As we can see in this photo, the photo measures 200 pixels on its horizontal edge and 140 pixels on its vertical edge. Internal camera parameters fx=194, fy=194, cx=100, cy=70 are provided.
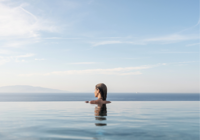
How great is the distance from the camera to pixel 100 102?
100ft

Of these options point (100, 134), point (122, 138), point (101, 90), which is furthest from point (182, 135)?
point (101, 90)

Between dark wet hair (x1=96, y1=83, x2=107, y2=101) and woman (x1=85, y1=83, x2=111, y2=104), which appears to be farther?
dark wet hair (x1=96, y1=83, x2=107, y2=101)

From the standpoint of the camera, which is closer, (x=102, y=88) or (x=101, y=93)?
(x=101, y=93)

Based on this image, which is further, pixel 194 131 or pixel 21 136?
pixel 194 131

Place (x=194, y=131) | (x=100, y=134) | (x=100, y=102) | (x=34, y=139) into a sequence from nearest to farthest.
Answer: (x=34, y=139) < (x=100, y=134) < (x=194, y=131) < (x=100, y=102)

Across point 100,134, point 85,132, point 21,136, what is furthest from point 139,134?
point 21,136

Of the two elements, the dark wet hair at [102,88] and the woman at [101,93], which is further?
the dark wet hair at [102,88]

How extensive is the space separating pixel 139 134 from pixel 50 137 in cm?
420

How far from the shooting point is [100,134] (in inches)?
362

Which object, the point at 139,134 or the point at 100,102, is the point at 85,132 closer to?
the point at 139,134

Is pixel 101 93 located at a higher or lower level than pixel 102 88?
lower

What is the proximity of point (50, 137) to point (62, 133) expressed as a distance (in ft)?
2.90

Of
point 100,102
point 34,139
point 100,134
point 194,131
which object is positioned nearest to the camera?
point 34,139

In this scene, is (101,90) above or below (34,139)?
above
